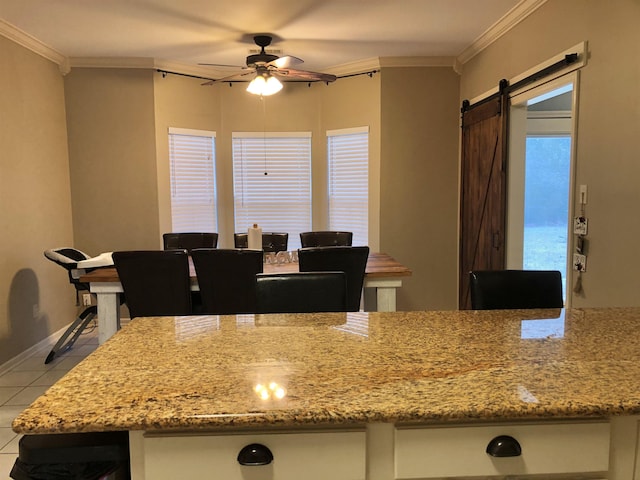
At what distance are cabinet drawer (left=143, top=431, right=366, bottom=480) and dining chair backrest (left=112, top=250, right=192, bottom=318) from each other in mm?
1769

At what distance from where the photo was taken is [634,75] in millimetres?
2236

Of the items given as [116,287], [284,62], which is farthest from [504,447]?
[284,62]

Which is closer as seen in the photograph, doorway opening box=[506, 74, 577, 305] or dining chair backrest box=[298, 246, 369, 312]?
dining chair backrest box=[298, 246, 369, 312]

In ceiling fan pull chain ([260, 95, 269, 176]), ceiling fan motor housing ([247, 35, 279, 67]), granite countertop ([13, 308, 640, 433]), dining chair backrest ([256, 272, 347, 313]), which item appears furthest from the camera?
ceiling fan pull chain ([260, 95, 269, 176])

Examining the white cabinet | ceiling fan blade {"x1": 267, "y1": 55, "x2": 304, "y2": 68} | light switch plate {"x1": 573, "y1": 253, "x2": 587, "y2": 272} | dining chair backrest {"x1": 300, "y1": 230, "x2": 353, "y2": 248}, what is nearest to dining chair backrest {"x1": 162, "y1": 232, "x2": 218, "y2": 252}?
dining chair backrest {"x1": 300, "y1": 230, "x2": 353, "y2": 248}

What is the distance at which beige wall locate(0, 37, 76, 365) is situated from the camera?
361 centimetres

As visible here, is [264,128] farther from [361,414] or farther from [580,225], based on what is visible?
[361,414]

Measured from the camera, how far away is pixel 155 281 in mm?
2719

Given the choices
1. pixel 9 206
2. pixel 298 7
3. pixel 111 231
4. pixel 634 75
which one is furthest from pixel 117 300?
pixel 634 75

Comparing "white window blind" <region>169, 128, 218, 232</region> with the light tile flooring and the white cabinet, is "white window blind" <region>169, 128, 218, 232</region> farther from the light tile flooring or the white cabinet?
the white cabinet

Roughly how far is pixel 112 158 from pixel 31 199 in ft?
2.98

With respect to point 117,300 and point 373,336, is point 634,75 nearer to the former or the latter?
point 373,336

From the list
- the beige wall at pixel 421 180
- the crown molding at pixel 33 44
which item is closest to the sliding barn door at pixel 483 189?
the beige wall at pixel 421 180

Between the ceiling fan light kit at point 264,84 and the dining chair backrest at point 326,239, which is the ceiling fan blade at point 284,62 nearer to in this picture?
the ceiling fan light kit at point 264,84
